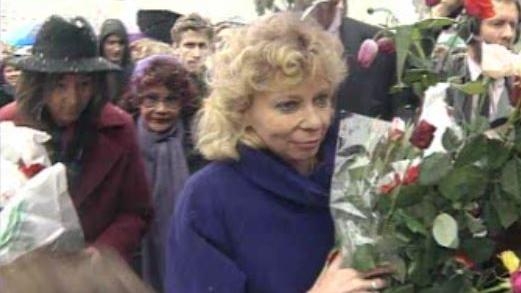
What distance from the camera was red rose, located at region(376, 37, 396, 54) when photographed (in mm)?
2035

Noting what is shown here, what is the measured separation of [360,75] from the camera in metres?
3.06

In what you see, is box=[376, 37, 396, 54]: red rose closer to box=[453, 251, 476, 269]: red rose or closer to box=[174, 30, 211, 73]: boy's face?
box=[453, 251, 476, 269]: red rose

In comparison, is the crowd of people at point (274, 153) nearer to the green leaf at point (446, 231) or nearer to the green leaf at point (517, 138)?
the green leaf at point (517, 138)

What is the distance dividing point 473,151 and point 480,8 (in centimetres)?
24

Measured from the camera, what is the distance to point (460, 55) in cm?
210

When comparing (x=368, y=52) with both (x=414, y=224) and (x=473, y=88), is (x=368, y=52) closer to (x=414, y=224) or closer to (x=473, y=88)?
(x=473, y=88)

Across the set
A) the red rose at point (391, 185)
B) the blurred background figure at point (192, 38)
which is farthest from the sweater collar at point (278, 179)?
the blurred background figure at point (192, 38)

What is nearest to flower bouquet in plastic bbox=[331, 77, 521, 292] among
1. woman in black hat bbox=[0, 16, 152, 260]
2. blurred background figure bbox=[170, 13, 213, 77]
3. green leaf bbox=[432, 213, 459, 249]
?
green leaf bbox=[432, 213, 459, 249]

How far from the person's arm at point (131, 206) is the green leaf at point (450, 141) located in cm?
143

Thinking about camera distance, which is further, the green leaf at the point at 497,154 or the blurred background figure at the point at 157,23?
the blurred background figure at the point at 157,23

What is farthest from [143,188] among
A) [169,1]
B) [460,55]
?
[169,1]

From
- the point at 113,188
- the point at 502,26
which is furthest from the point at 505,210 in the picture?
the point at 113,188

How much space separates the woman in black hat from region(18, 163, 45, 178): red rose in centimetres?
47

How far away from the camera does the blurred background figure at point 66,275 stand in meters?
0.99
